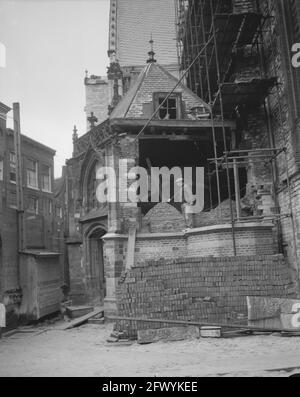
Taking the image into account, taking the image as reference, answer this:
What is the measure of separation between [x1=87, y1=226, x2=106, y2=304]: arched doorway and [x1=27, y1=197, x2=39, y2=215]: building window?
7511 millimetres

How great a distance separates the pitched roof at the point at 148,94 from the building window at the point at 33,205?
10.5 meters

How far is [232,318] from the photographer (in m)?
10.4

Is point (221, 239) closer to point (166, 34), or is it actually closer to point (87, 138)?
point (87, 138)

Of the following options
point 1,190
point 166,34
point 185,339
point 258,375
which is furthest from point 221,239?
point 166,34

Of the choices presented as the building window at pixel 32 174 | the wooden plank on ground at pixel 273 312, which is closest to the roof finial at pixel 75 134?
the building window at pixel 32 174

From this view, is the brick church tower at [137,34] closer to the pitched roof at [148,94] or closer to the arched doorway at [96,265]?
the pitched roof at [148,94]

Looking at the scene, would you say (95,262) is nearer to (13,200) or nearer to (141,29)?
(13,200)

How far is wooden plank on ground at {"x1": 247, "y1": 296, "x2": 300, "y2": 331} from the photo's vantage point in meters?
9.72

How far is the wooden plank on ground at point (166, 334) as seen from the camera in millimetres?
9656

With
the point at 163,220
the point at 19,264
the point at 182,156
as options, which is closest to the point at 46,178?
the point at 19,264

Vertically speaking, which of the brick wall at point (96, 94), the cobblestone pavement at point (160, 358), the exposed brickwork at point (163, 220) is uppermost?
the brick wall at point (96, 94)

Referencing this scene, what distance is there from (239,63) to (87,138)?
901 centimetres

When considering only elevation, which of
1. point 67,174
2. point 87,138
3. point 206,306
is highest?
point 87,138

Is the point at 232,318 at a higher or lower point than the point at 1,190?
lower
